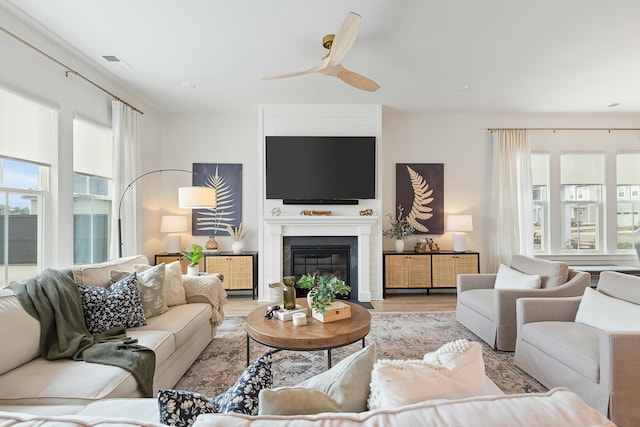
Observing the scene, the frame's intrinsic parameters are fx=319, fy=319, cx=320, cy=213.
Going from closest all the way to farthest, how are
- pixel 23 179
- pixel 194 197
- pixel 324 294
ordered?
pixel 324 294 < pixel 23 179 < pixel 194 197

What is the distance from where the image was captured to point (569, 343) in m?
2.03

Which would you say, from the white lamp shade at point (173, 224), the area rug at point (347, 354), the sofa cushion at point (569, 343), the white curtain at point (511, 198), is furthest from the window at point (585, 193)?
the white lamp shade at point (173, 224)

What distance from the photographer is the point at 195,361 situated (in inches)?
105

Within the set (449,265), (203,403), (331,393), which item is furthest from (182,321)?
(449,265)

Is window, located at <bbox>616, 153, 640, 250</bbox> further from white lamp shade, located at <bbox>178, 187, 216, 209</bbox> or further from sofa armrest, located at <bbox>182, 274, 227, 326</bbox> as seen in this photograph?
white lamp shade, located at <bbox>178, 187, 216, 209</bbox>

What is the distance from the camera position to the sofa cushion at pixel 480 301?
2.96m

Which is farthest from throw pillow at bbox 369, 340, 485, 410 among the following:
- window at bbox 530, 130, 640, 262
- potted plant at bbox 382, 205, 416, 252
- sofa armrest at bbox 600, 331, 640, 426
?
window at bbox 530, 130, 640, 262

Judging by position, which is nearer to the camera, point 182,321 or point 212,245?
point 182,321

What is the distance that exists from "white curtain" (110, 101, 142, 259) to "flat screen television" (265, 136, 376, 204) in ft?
5.52

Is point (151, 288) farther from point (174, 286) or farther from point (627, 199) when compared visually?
point (627, 199)

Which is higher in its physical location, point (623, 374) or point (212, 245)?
point (212, 245)

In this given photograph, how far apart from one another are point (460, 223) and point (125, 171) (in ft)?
15.2

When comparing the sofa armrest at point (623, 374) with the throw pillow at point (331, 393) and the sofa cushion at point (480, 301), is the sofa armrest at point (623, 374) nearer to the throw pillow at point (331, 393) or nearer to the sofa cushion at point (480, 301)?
the sofa cushion at point (480, 301)

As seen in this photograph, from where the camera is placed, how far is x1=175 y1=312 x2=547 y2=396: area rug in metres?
2.33
